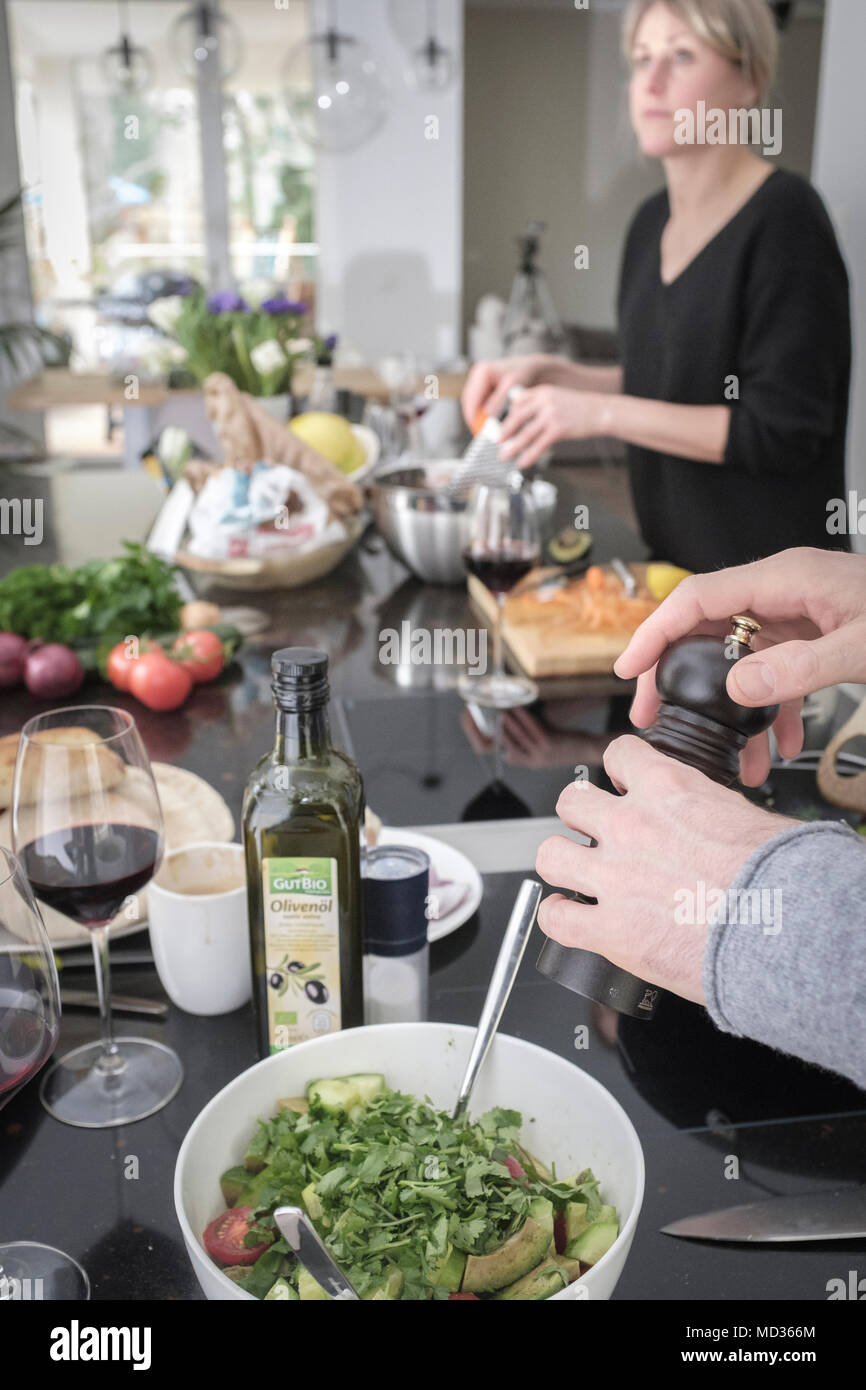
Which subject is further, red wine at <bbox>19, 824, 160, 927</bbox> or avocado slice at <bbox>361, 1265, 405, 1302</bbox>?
red wine at <bbox>19, 824, 160, 927</bbox>

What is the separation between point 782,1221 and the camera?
0.64 metres

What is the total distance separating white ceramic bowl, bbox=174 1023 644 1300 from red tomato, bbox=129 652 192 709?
2.32 ft

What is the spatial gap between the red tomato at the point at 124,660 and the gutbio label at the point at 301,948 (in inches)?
27.1

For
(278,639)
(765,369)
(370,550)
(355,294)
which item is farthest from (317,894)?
(355,294)

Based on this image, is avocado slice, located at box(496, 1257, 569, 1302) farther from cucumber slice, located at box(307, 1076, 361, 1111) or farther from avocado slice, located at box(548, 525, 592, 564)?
avocado slice, located at box(548, 525, 592, 564)

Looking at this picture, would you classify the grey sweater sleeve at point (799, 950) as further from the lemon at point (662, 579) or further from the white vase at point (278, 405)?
the white vase at point (278, 405)

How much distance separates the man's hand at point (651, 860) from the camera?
1.72 ft

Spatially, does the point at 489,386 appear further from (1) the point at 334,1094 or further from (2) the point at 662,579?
(1) the point at 334,1094

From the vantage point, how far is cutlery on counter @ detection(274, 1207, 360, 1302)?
1.83 ft

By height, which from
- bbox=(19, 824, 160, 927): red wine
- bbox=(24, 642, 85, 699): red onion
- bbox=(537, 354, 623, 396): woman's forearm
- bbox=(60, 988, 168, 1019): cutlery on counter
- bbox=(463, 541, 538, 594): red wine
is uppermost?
bbox=(537, 354, 623, 396): woman's forearm

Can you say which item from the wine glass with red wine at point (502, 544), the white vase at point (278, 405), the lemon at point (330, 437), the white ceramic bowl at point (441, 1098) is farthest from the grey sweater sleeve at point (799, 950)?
the white vase at point (278, 405)

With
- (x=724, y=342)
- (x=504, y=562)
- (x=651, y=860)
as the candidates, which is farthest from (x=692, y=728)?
(x=724, y=342)

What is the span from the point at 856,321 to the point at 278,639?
1.29 m

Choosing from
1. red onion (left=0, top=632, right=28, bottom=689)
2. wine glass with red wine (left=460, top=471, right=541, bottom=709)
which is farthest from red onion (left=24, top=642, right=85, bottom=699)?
wine glass with red wine (left=460, top=471, right=541, bottom=709)
